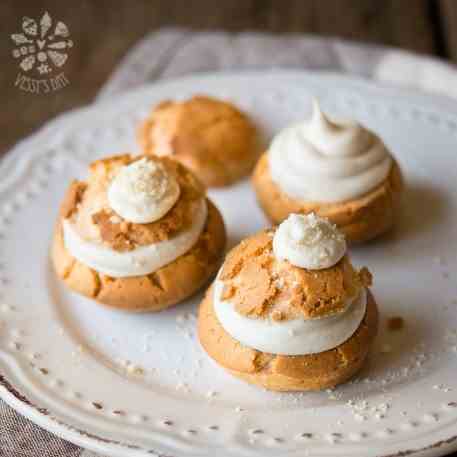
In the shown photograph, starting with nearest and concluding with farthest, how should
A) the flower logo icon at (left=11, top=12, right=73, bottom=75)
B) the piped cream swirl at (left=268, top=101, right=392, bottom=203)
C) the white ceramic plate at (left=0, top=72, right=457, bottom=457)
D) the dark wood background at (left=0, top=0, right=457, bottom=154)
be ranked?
the white ceramic plate at (left=0, top=72, right=457, bottom=457)
the piped cream swirl at (left=268, top=101, right=392, bottom=203)
the flower logo icon at (left=11, top=12, right=73, bottom=75)
the dark wood background at (left=0, top=0, right=457, bottom=154)

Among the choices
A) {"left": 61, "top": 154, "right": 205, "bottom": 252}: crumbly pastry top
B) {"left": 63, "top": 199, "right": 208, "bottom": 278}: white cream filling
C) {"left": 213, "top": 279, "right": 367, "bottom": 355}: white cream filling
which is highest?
{"left": 61, "top": 154, "right": 205, "bottom": 252}: crumbly pastry top

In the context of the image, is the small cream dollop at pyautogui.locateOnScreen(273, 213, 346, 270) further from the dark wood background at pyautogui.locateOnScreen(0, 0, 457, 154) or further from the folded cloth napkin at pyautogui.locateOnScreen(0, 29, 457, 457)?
the dark wood background at pyautogui.locateOnScreen(0, 0, 457, 154)

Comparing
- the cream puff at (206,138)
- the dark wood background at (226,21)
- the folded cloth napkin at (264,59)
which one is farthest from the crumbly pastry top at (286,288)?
the dark wood background at (226,21)

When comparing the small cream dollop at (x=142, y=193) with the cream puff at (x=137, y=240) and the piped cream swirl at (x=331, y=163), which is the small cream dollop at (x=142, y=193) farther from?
the piped cream swirl at (x=331, y=163)

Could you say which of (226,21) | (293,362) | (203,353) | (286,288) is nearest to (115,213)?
(203,353)

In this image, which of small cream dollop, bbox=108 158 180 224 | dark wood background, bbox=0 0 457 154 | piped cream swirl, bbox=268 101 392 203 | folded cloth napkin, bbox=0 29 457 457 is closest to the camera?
small cream dollop, bbox=108 158 180 224

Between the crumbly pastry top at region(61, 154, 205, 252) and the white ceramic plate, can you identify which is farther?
the crumbly pastry top at region(61, 154, 205, 252)

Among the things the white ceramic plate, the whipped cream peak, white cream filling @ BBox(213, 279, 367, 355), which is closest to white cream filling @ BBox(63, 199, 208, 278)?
the white ceramic plate
